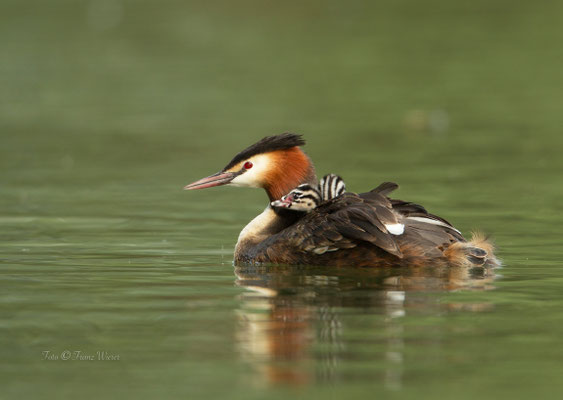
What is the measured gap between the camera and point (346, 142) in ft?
55.5

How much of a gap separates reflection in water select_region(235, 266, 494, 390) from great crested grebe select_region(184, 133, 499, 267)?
0.33 feet

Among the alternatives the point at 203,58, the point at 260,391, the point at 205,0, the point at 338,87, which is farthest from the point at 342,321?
the point at 205,0

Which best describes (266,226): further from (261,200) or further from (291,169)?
(261,200)

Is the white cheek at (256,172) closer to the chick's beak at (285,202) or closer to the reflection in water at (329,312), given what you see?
the chick's beak at (285,202)

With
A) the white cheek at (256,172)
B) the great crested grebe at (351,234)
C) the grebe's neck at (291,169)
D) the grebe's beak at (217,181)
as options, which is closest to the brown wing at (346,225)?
the great crested grebe at (351,234)

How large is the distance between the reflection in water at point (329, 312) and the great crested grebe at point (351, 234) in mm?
100

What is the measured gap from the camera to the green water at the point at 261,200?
6.72 metres

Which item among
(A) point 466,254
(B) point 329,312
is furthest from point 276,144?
(B) point 329,312

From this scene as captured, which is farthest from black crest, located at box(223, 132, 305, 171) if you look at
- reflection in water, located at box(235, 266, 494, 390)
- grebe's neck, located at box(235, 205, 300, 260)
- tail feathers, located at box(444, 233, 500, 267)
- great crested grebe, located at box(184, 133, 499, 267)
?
tail feathers, located at box(444, 233, 500, 267)

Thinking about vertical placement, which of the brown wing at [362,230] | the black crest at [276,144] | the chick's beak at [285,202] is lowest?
the brown wing at [362,230]

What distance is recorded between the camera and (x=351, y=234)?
9219 millimetres

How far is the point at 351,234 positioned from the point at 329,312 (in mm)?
1421

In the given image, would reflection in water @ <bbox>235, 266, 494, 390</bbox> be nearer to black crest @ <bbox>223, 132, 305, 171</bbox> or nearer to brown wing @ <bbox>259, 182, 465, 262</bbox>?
brown wing @ <bbox>259, 182, 465, 262</bbox>

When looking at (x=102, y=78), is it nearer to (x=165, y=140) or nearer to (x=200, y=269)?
(x=165, y=140)
